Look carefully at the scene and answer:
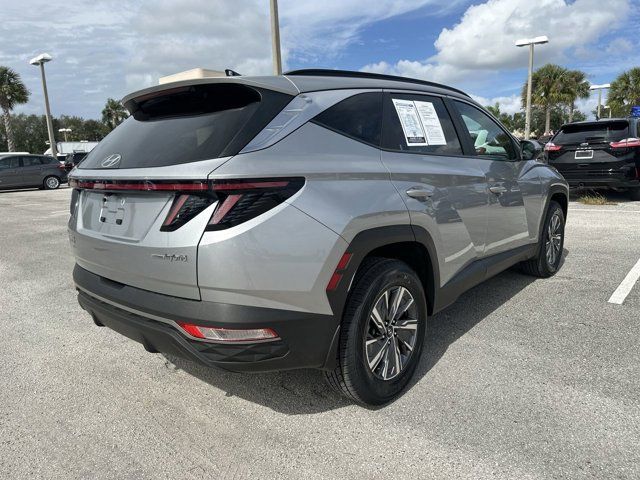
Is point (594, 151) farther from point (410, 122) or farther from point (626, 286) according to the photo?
point (410, 122)

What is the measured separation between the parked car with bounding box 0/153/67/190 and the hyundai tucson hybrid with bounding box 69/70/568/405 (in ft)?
65.0

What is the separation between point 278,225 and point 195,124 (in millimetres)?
701

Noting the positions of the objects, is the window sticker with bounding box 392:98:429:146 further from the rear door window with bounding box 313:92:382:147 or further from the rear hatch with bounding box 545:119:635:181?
the rear hatch with bounding box 545:119:635:181

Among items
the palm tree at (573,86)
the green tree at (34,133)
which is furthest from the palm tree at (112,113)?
the palm tree at (573,86)

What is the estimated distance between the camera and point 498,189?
3.69 metres

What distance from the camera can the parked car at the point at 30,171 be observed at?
1927cm

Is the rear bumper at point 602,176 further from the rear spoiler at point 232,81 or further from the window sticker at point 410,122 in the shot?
the rear spoiler at point 232,81

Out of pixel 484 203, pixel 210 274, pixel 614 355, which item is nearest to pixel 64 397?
pixel 210 274

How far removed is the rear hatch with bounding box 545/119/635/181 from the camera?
9141 mm

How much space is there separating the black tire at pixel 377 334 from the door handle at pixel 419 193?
0.39 meters

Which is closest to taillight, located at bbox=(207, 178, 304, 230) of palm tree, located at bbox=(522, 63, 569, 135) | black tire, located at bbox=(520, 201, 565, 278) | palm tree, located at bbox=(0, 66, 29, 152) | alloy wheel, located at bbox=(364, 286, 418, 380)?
alloy wheel, located at bbox=(364, 286, 418, 380)

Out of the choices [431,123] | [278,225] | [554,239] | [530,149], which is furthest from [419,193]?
[554,239]

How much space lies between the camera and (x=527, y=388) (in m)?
2.83

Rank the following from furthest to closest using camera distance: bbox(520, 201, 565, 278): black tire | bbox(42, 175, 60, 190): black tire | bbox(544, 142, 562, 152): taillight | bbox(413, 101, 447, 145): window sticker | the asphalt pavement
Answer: bbox(42, 175, 60, 190): black tire, bbox(544, 142, 562, 152): taillight, bbox(520, 201, 565, 278): black tire, bbox(413, 101, 447, 145): window sticker, the asphalt pavement
